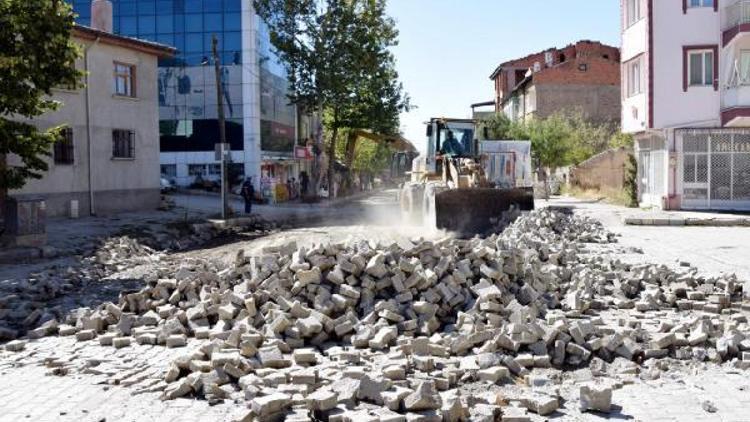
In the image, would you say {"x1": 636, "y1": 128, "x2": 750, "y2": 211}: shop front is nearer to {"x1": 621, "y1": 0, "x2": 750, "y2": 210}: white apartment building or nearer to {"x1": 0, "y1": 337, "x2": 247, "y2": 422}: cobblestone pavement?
{"x1": 621, "y1": 0, "x2": 750, "y2": 210}: white apartment building

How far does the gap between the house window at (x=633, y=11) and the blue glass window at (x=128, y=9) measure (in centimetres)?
3569

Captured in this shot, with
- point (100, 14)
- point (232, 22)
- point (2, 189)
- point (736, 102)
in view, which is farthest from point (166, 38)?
point (736, 102)

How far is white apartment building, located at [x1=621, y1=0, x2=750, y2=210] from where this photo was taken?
2931 centimetres

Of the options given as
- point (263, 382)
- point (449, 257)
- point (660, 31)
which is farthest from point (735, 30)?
point (263, 382)

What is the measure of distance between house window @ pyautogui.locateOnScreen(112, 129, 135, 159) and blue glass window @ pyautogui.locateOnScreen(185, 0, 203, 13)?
81.8 ft

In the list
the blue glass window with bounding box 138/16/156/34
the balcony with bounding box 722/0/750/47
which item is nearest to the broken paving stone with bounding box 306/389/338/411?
the balcony with bounding box 722/0/750/47

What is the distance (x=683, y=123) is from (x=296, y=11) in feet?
83.1

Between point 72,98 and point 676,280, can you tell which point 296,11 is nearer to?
point 72,98

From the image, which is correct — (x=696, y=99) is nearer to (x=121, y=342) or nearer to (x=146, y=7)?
(x=121, y=342)

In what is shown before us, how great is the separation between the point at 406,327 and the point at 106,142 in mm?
24108

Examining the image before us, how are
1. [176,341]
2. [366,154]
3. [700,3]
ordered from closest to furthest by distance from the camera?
[176,341]
[700,3]
[366,154]

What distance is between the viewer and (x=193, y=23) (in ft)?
A: 178

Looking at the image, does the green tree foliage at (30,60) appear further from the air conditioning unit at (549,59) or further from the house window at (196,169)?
the air conditioning unit at (549,59)

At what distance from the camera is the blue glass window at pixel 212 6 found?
5388 cm
